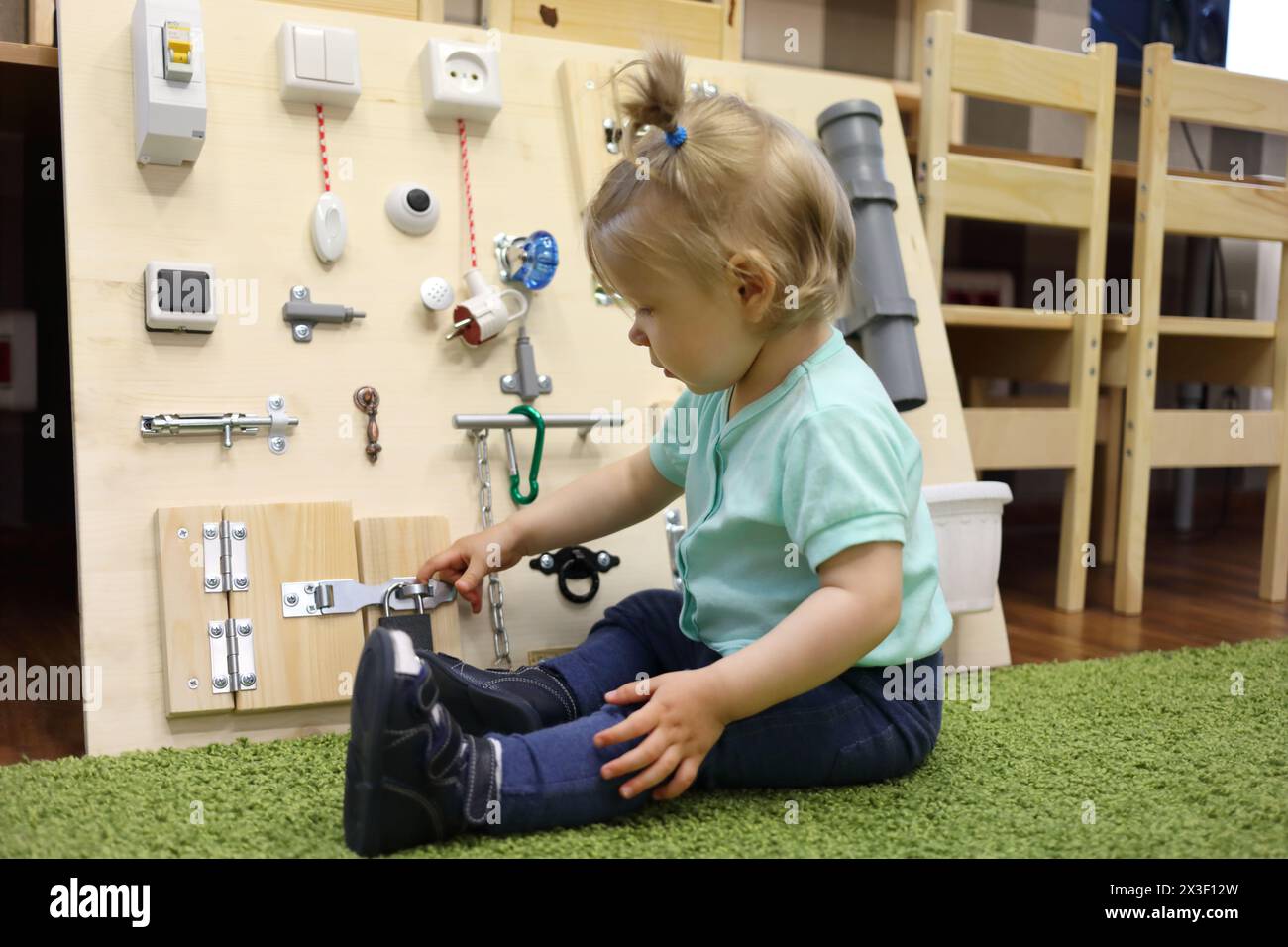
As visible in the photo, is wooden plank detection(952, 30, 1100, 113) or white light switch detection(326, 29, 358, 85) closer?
white light switch detection(326, 29, 358, 85)

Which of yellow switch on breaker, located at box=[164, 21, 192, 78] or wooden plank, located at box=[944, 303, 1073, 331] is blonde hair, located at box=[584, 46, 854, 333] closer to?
yellow switch on breaker, located at box=[164, 21, 192, 78]

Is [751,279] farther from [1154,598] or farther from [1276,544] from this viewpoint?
[1276,544]

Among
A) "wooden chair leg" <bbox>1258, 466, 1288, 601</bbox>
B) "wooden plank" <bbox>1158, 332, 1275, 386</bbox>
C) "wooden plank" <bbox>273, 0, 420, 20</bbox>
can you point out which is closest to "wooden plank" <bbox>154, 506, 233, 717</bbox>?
"wooden plank" <bbox>273, 0, 420, 20</bbox>

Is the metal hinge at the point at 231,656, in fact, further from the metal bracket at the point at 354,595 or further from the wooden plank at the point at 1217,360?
the wooden plank at the point at 1217,360

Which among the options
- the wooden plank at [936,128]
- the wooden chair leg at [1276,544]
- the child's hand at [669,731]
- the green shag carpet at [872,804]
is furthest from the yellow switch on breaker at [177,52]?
the wooden chair leg at [1276,544]

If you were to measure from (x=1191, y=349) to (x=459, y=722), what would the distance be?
5.68 feet

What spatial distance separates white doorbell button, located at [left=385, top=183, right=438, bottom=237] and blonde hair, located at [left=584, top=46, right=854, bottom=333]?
14.4 inches

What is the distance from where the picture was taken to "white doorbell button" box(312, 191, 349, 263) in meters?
1.12

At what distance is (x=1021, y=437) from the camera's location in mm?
1641

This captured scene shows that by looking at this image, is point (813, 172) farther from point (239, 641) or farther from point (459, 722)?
point (239, 641)

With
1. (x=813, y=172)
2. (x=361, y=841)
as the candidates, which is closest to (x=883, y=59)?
(x=813, y=172)

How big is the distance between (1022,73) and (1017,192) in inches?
6.8

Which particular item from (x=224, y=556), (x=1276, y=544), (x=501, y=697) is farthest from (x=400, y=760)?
(x=1276, y=544)

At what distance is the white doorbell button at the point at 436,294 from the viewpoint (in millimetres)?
1172
